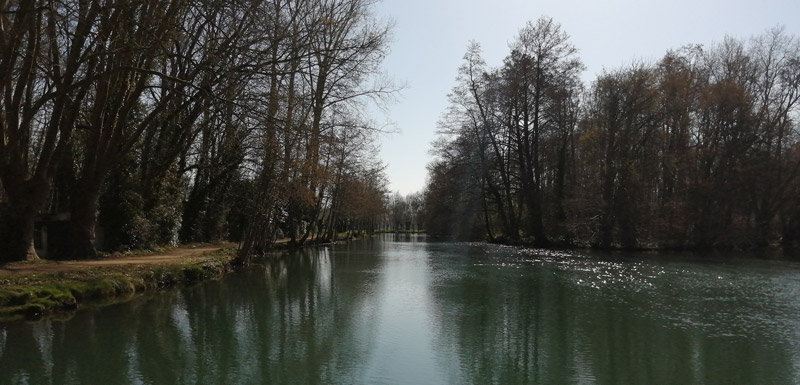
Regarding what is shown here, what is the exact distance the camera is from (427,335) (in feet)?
31.6

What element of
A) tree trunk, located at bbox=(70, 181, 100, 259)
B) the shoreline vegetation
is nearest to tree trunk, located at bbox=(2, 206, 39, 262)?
the shoreline vegetation

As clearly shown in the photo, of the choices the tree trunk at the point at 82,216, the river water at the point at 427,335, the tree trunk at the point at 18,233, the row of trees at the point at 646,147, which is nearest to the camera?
the river water at the point at 427,335

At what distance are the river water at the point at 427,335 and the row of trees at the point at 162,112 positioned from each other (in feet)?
13.7

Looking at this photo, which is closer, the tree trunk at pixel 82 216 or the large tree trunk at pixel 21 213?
the large tree trunk at pixel 21 213

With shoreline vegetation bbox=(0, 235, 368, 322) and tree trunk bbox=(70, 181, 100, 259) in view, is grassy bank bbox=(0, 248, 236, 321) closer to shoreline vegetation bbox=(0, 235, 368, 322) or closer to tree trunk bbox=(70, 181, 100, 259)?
shoreline vegetation bbox=(0, 235, 368, 322)

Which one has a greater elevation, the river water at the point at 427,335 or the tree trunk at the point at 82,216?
the tree trunk at the point at 82,216

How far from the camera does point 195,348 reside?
28.0 ft

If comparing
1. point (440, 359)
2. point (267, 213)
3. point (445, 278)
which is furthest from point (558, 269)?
point (440, 359)

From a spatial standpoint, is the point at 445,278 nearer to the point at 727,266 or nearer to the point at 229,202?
the point at 727,266

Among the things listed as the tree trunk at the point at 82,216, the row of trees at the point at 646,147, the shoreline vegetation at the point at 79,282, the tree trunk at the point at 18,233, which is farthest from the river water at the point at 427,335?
the row of trees at the point at 646,147

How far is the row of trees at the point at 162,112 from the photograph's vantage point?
11328 millimetres

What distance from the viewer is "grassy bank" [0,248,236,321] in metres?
9.92

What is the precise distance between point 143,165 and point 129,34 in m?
12.0

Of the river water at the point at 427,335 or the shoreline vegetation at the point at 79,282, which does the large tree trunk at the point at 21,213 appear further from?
the river water at the point at 427,335
